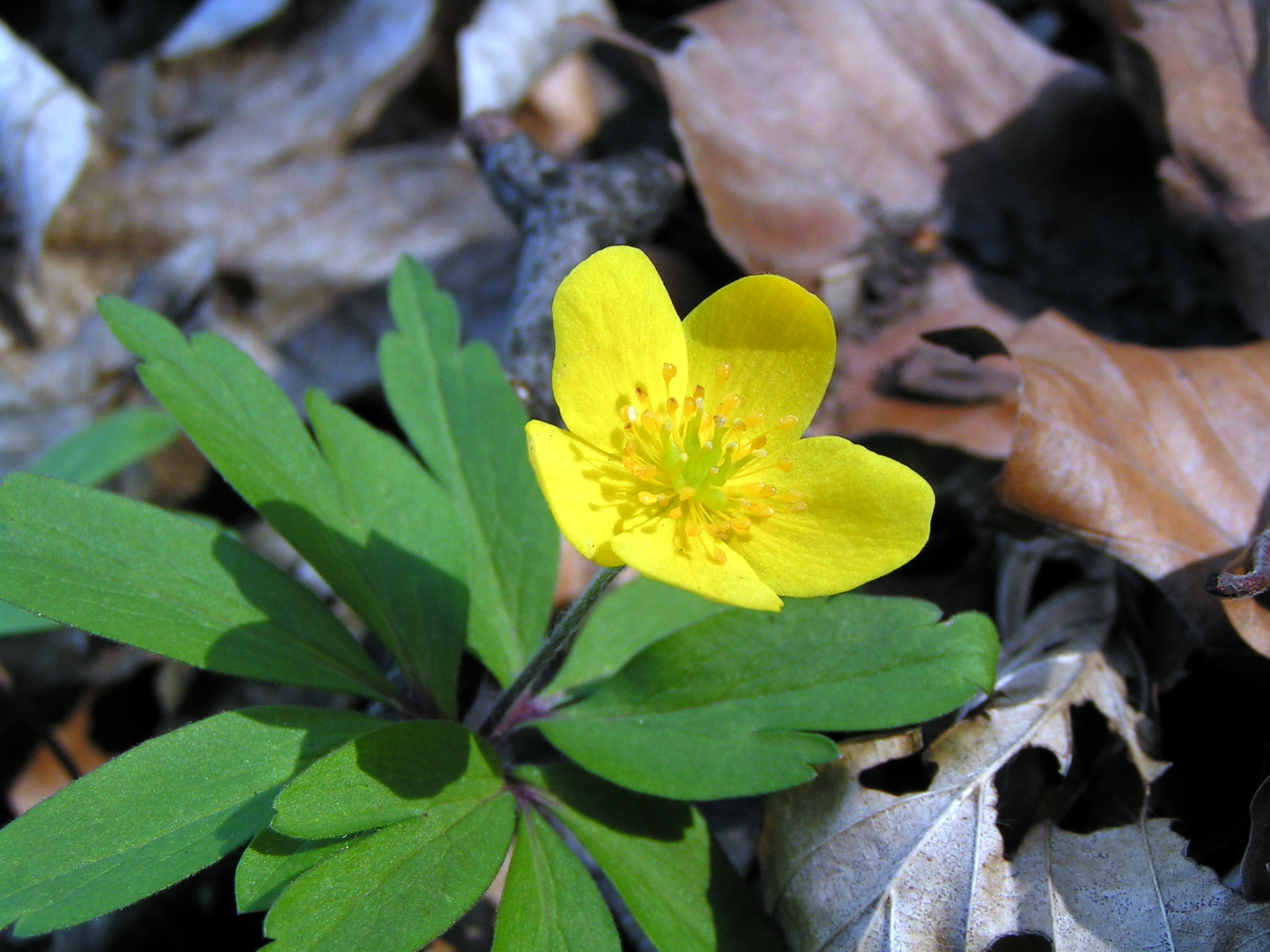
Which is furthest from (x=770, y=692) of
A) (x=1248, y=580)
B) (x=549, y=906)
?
(x=1248, y=580)

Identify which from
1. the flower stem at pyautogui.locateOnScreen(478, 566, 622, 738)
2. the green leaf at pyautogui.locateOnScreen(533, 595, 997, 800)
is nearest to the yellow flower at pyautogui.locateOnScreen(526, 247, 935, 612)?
the flower stem at pyautogui.locateOnScreen(478, 566, 622, 738)

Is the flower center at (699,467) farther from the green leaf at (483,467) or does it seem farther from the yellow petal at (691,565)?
the green leaf at (483,467)

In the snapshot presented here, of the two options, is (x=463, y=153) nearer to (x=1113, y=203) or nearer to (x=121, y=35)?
(x=121, y=35)

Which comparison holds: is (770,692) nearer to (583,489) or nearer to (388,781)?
(583,489)

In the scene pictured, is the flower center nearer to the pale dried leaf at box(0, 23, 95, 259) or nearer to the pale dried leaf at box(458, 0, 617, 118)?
the pale dried leaf at box(458, 0, 617, 118)

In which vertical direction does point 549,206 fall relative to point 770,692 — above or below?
above

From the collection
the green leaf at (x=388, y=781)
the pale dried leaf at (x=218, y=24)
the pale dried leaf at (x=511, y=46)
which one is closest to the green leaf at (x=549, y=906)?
the green leaf at (x=388, y=781)
